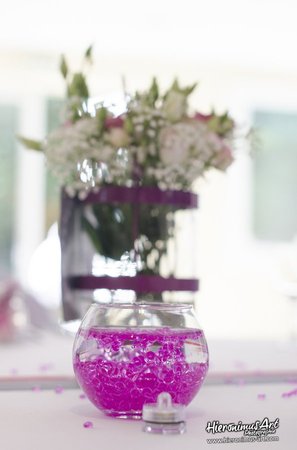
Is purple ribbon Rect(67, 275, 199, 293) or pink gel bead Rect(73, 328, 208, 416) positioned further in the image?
purple ribbon Rect(67, 275, 199, 293)

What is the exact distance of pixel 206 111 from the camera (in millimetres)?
6000

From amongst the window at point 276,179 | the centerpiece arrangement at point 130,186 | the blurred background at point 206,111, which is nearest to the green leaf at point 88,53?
the centerpiece arrangement at point 130,186

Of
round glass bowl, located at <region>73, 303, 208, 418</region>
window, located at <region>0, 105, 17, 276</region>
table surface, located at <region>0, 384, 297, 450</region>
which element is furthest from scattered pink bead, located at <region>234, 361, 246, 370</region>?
window, located at <region>0, 105, 17, 276</region>

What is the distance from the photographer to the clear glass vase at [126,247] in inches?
50.1

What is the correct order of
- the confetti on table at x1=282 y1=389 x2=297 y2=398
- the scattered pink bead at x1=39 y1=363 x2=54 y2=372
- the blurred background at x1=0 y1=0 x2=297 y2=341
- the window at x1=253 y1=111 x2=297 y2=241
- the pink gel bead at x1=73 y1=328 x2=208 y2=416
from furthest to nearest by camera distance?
the window at x1=253 y1=111 x2=297 y2=241 < the blurred background at x1=0 y1=0 x2=297 y2=341 < the scattered pink bead at x1=39 y1=363 x2=54 y2=372 < the confetti on table at x1=282 y1=389 x2=297 y2=398 < the pink gel bead at x1=73 y1=328 x2=208 y2=416

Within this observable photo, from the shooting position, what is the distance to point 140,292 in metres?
1.26

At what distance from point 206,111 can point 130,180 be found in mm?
4785

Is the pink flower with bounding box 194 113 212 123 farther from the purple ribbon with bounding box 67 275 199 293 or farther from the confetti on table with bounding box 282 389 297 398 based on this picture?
the confetti on table with bounding box 282 389 297 398

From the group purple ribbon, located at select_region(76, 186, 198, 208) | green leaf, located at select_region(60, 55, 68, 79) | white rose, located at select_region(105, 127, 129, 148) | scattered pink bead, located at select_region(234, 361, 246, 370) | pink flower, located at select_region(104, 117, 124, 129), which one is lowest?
scattered pink bead, located at select_region(234, 361, 246, 370)

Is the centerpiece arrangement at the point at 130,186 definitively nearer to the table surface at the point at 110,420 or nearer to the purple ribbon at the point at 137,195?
the purple ribbon at the point at 137,195

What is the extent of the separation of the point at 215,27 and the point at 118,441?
4.89 m

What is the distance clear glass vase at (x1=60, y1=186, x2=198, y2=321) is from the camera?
1271 mm

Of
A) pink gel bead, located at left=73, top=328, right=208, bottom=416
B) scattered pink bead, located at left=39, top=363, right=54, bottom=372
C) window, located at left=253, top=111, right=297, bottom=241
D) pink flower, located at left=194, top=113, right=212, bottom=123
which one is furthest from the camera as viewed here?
window, located at left=253, top=111, right=297, bottom=241

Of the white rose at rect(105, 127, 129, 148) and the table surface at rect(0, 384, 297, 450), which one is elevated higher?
the white rose at rect(105, 127, 129, 148)
